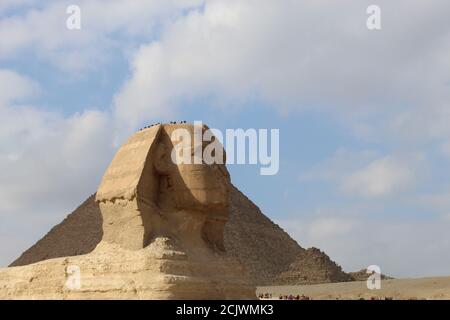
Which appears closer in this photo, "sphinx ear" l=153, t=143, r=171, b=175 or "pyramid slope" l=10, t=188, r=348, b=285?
"sphinx ear" l=153, t=143, r=171, b=175

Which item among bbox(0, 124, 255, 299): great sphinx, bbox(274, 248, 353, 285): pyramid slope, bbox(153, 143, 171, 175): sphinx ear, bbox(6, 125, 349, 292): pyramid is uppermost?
bbox(6, 125, 349, 292): pyramid

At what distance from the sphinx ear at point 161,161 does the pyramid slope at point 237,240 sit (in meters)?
58.8

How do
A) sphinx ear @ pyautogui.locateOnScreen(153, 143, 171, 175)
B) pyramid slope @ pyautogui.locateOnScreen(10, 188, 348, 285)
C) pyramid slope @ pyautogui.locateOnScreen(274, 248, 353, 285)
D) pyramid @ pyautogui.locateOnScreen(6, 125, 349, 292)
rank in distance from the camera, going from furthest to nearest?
pyramid slope @ pyautogui.locateOnScreen(10, 188, 348, 285), pyramid @ pyautogui.locateOnScreen(6, 125, 349, 292), pyramid slope @ pyautogui.locateOnScreen(274, 248, 353, 285), sphinx ear @ pyautogui.locateOnScreen(153, 143, 171, 175)

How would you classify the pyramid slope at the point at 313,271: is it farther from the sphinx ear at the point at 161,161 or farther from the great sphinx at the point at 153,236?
the sphinx ear at the point at 161,161

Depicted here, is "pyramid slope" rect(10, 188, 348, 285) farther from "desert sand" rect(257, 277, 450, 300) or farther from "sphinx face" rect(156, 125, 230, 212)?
"sphinx face" rect(156, 125, 230, 212)

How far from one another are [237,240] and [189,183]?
66.1 metres

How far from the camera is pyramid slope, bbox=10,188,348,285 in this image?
239ft

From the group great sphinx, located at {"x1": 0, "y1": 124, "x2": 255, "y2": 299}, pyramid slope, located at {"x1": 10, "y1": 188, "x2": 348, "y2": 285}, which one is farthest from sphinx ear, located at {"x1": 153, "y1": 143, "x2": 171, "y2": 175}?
pyramid slope, located at {"x1": 10, "y1": 188, "x2": 348, "y2": 285}
